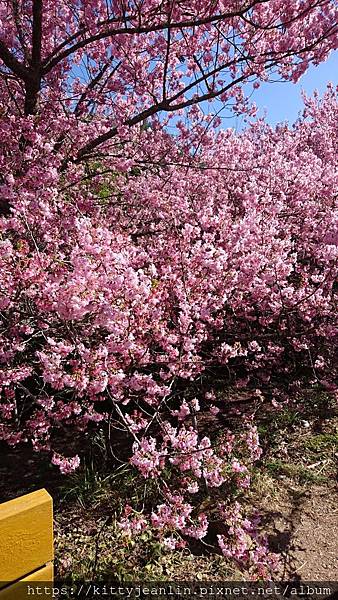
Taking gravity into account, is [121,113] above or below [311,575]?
above

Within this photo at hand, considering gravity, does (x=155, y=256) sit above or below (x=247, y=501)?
above

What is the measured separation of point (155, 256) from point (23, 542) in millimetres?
2216

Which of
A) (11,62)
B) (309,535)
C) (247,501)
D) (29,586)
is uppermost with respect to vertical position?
(11,62)

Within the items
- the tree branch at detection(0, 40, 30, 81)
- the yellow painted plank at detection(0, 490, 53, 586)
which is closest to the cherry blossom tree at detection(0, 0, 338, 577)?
the tree branch at detection(0, 40, 30, 81)

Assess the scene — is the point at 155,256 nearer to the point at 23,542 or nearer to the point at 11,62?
the point at 11,62

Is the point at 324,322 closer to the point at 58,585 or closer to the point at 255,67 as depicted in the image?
the point at 255,67

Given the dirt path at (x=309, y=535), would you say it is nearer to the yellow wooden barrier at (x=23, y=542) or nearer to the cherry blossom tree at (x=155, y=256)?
the cherry blossom tree at (x=155, y=256)

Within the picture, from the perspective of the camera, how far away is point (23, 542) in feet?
4.48

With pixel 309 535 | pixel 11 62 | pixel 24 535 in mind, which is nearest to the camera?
pixel 24 535

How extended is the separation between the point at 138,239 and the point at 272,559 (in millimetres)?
2781

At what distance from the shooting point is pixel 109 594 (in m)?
2.25

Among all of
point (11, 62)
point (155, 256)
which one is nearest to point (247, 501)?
point (155, 256)

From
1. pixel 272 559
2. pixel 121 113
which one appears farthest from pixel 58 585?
pixel 121 113

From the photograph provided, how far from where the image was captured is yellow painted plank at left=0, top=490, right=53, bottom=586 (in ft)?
4.32
